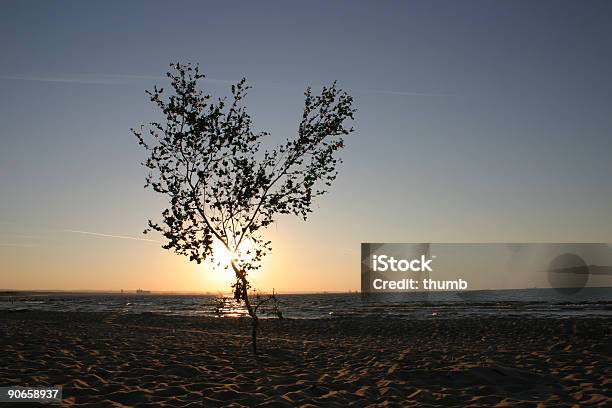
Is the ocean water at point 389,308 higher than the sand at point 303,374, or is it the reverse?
the sand at point 303,374

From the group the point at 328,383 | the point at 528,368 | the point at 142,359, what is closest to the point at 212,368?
the point at 142,359

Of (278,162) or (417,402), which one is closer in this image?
(417,402)

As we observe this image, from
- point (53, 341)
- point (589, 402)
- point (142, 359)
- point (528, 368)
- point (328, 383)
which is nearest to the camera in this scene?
point (589, 402)

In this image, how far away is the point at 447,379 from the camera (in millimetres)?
10898

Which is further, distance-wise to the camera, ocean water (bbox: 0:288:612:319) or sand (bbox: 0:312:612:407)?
ocean water (bbox: 0:288:612:319)

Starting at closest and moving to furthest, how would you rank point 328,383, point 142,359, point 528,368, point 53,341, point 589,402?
1. point 589,402
2. point 328,383
3. point 528,368
4. point 142,359
5. point 53,341

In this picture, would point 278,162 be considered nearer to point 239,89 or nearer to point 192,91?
point 239,89

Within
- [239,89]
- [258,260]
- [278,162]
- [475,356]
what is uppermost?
[239,89]

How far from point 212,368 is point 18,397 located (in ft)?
15.1

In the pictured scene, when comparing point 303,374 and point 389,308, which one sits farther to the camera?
point 389,308

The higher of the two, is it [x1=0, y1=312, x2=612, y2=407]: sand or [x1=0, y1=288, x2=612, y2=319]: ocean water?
[x1=0, y1=312, x2=612, y2=407]: sand

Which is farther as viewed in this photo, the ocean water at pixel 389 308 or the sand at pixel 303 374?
the ocean water at pixel 389 308

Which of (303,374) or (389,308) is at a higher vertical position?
(303,374)

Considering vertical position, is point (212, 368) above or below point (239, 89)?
below
